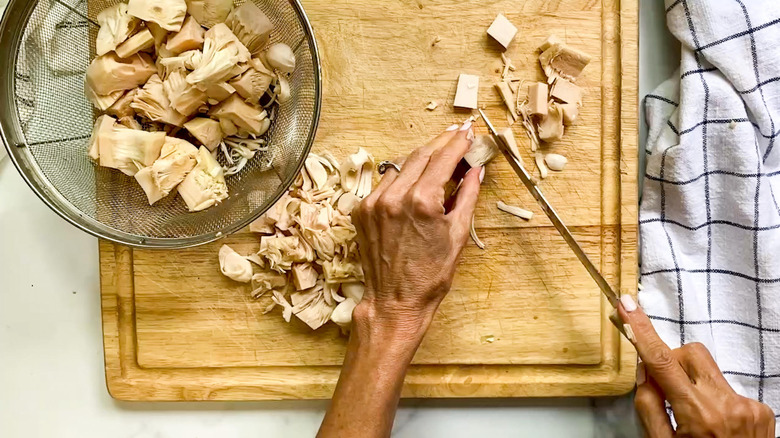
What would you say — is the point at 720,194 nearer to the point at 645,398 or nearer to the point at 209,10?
the point at 645,398

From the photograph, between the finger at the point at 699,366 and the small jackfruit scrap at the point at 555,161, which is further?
the small jackfruit scrap at the point at 555,161

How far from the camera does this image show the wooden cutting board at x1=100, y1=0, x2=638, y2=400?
131cm

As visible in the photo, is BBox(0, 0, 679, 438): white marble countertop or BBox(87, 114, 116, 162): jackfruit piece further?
BBox(0, 0, 679, 438): white marble countertop

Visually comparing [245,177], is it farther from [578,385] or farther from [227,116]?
[578,385]

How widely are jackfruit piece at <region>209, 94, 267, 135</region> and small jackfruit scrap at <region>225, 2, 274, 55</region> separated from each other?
0.36 ft

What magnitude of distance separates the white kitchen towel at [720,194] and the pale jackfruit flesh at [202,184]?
33.8 inches

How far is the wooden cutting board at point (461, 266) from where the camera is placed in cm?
131

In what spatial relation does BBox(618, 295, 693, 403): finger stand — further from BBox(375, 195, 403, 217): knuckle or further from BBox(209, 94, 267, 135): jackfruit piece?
BBox(209, 94, 267, 135): jackfruit piece

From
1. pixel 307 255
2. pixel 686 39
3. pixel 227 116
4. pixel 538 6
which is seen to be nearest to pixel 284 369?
pixel 307 255

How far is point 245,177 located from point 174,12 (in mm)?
330

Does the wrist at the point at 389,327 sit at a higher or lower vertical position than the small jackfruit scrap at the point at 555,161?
lower

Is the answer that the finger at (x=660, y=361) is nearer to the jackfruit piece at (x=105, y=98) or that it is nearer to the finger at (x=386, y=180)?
the finger at (x=386, y=180)

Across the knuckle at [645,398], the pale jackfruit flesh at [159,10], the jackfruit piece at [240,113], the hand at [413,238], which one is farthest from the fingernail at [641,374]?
the pale jackfruit flesh at [159,10]

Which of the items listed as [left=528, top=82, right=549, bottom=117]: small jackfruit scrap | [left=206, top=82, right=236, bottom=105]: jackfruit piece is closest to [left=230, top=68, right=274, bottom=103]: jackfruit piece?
[left=206, top=82, right=236, bottom=105]: jackfruit piece
